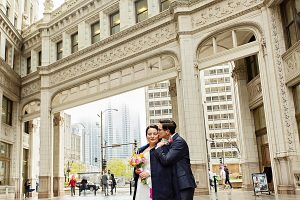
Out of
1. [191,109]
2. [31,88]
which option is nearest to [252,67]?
[191,109]

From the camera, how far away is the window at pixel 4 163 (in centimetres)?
2394

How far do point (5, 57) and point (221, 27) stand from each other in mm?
17734

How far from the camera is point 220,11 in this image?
50.6 ft

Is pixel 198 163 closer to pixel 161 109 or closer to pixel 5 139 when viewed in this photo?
pixel 5 139

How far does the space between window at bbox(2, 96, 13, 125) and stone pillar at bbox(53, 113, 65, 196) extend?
3.49 m

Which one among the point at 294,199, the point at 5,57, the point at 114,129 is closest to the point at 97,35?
the point at 5,57

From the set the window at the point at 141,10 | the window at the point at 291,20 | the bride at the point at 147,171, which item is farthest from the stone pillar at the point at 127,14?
the bride at the point at 147,171

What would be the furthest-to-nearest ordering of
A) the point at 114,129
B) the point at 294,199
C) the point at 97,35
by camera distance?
the point at 114,129
the point at 97,35
the point at 294,199

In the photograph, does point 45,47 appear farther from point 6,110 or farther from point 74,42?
point 6,110

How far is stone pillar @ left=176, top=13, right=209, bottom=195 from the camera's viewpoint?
14.7 metres

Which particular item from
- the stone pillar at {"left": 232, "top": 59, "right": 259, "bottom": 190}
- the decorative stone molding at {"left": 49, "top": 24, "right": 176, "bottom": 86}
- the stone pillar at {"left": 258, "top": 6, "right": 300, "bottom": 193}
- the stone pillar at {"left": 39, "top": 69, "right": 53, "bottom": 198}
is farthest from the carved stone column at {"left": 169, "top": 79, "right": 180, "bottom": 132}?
the stone pillar at {"left": 39, "top": 69, "right": 53, "bottom": 198}

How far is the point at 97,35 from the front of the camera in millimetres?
22297

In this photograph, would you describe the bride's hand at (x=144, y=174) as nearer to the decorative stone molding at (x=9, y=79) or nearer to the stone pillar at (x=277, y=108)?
the stone pillar at (x=277, y=108)

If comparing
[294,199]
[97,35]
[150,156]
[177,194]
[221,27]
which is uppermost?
[97,35]
